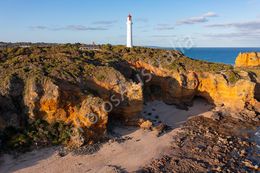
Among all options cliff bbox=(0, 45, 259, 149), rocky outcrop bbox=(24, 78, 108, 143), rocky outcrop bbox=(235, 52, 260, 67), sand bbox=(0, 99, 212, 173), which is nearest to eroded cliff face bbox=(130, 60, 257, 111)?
cliff bbox=(0, 45, 259, 149)

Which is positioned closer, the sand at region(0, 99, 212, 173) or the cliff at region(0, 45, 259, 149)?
the sand at region(0, 99, 212, 173)

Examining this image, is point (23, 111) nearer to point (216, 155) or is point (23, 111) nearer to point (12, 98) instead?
point (12, 98)

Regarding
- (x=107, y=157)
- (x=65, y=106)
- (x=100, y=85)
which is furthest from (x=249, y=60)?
(x=107, y=157)

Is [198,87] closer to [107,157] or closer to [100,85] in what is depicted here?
[100,85]

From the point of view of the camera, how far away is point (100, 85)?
1089 inches

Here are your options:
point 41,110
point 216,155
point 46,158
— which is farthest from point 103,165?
point 216,155

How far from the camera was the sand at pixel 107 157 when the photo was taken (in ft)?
66.6

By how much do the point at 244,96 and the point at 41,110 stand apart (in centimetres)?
2214

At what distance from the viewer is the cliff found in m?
23.7

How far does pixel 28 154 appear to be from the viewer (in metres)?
21.8

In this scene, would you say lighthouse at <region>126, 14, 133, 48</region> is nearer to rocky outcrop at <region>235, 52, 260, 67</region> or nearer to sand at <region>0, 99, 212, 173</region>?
sand at <region>0, 99, 212, 173</region>

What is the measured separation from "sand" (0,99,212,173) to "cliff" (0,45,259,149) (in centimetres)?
176

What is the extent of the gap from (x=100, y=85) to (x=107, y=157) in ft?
25.6

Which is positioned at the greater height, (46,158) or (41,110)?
(41,110)
